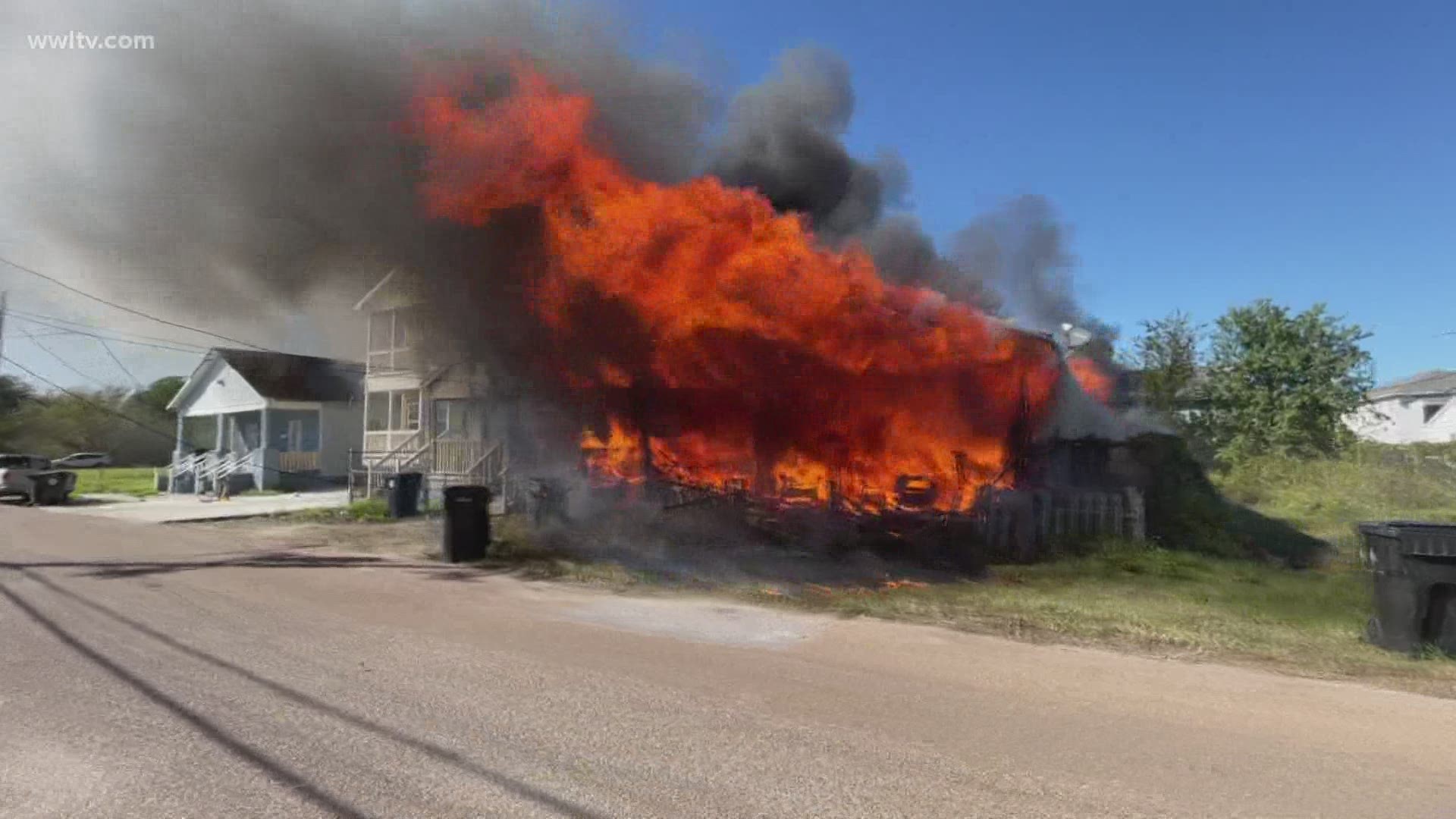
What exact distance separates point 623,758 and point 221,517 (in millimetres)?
18439

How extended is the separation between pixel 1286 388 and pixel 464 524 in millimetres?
21284

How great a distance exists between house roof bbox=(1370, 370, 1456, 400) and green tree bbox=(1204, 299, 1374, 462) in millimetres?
19017

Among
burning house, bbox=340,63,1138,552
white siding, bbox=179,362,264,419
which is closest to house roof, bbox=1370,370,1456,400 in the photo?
burning house, bbox=340,63,1138,552

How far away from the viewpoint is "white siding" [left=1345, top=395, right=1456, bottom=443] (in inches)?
1495

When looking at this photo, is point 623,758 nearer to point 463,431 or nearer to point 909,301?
point 909,301

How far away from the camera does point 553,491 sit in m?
15.7

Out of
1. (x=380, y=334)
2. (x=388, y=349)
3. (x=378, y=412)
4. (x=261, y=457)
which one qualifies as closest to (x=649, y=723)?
(x=388, y=349)

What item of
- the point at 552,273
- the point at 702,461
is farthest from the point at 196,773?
the point at 702,461

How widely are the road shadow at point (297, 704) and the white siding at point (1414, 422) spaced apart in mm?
41992

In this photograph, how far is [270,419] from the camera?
3045 centimetres

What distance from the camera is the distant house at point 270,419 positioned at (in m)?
28.2

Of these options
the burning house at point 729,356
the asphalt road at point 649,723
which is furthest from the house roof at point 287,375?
the asphalt road at point 649,723

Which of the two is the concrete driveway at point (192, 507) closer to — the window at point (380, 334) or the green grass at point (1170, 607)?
the window at point (380, 334)

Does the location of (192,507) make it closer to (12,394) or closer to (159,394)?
(12,394)
